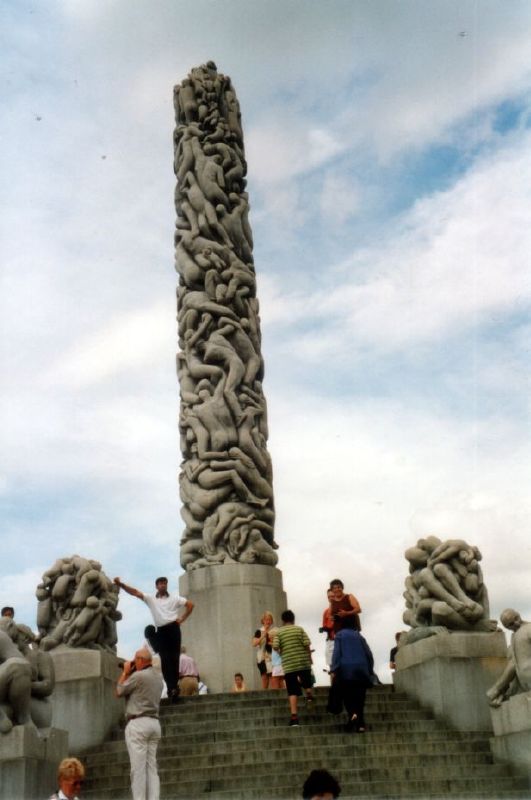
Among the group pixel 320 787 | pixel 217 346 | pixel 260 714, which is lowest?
pixel 320 787

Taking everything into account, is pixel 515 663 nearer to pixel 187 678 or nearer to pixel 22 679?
pixel 22 679

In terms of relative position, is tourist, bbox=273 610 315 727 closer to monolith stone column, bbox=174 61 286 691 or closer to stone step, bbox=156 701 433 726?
stone step, bbox=156 701 433 726

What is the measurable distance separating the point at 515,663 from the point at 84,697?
520cm

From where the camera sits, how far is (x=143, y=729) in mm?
9961

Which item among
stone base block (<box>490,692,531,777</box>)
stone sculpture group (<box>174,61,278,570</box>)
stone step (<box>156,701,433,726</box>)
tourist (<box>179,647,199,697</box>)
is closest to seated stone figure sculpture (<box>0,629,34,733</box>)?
stone step (<box>156,701,433,726</box>)

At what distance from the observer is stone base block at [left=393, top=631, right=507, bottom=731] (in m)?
13.8

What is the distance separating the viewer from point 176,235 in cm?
2156

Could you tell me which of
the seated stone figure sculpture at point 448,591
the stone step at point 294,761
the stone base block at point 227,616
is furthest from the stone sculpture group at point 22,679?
the stone base block at point 227,616

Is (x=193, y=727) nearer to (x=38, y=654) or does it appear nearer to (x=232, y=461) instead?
(x=38, y=654)

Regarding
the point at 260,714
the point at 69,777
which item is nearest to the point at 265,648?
the point at 260,714

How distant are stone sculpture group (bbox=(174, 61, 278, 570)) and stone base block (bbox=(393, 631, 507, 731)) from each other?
5498mm

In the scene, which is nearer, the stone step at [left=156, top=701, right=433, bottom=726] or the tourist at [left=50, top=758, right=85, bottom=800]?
the tourist at [left=50, top=758, right=85, bottom=800]

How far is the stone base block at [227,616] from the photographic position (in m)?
18.5

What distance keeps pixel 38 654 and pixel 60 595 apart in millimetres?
2734
